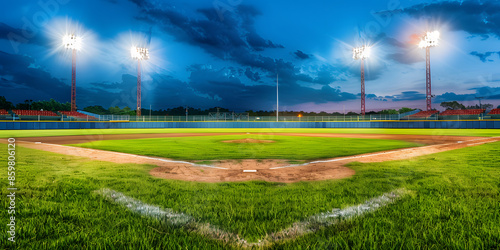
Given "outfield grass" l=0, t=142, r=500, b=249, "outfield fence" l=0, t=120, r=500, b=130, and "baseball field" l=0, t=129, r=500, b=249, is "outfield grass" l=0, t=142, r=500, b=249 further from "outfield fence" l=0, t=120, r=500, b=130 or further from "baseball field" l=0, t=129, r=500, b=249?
"outfield fence" l=0, t=120, r=500, b=130

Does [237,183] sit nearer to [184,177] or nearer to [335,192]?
[184,177]

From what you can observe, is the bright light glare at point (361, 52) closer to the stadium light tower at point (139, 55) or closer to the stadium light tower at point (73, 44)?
the stadium light tower at point (139, 55)

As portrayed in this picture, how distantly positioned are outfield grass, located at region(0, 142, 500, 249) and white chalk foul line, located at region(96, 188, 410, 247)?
110 millimetres

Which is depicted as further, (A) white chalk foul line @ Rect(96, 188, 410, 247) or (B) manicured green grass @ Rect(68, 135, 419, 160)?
(B) manicured green grass @ Rect(68, 135, 419, 160)

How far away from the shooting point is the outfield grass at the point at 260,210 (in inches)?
96.5

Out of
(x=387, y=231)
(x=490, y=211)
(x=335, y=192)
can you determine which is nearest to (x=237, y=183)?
(x=335, y=192)

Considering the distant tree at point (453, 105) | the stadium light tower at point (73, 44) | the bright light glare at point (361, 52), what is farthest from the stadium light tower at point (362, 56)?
the distant tree at point (453, 105)

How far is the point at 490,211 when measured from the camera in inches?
126

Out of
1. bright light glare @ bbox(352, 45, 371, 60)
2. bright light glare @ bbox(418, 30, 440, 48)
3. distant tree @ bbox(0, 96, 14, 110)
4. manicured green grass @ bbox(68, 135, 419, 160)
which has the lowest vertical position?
manicured green grass @ bbox(68, 135, 419, 160)

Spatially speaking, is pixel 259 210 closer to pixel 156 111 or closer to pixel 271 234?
pixel 271 234

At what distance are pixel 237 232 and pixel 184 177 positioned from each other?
3.24m

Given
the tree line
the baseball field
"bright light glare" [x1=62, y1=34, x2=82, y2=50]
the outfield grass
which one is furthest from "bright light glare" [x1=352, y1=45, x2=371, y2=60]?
"bright light glare" [x1=62, y1=34, x2=82, y2=50]

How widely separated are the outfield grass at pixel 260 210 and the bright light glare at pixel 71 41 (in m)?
57.2

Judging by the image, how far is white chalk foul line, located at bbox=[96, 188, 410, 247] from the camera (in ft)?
8.34
